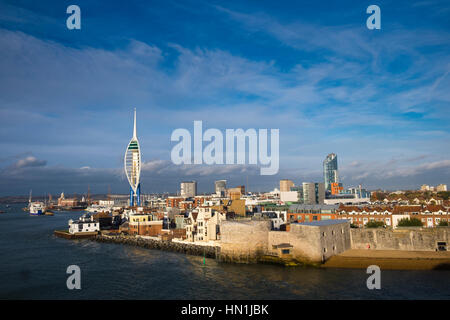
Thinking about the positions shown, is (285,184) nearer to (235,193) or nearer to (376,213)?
(235,193)

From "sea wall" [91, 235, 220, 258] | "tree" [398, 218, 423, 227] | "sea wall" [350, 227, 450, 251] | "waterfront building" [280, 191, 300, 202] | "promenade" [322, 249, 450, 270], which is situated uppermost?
"waterfront building" [280, 191, 300, 202]

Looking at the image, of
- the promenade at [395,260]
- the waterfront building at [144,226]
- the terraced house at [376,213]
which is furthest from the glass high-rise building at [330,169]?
the promenade at [395,260]

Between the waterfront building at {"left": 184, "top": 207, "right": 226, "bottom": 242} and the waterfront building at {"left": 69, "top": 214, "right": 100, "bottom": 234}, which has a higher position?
the waterfront building at {"left": 184, "top": 207, "right": 226, "bottom": 242}

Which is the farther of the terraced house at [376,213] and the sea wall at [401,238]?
the terraced house at [376,213]

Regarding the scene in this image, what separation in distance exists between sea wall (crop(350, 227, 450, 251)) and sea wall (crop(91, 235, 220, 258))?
15.8 meters

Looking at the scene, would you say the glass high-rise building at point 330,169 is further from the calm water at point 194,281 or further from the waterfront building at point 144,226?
the calm water at point 194,281

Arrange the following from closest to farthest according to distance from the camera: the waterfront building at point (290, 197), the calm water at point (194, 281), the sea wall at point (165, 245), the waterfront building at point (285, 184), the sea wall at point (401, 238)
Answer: the calm water at point (194, 281) → the sea wall at point (401, 238) → the sea wall at point (165, 245) → the waterfront building at point (290, 197) → the waterfront building at point (285, 184)

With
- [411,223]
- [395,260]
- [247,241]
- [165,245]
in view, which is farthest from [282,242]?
[165,245]

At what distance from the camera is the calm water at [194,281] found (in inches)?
930

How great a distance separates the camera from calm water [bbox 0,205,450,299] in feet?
77.5

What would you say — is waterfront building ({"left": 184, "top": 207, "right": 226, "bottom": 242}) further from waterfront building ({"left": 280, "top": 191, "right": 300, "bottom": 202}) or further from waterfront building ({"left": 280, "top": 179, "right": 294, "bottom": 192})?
waterfront building ({"left": 280, "top": 179, "right": 294, "bottom": 192})

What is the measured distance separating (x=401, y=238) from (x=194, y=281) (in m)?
22.3

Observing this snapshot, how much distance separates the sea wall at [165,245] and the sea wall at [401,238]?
15820 millimetres

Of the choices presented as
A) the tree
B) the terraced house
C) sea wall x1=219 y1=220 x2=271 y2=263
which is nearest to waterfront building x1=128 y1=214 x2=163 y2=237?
the terraced house
